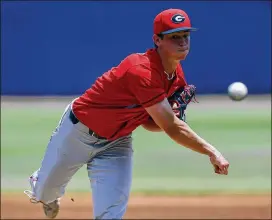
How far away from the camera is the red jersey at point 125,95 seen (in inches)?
182

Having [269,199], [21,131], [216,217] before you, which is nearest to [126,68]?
[216,217]

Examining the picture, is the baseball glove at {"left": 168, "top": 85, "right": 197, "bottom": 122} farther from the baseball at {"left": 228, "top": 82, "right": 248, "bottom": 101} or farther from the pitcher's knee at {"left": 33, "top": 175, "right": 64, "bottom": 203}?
the baseball at {"left": 228, "top": 82, "right": 248, "bottom": 101}

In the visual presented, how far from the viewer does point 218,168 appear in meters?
4.65

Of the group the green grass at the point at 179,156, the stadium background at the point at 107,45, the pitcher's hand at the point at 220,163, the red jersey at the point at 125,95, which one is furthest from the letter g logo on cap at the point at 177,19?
the stadium background at the point at 107,45

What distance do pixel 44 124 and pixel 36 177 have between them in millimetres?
9931

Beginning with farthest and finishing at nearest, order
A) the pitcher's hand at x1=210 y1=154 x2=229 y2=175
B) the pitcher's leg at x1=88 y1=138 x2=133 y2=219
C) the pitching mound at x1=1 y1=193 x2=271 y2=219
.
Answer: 1. the pitching mound at x1=1 y1=193 x2=271 y2=219
2. the pitcher's leg at x1=88 y1=138 x2=133 y2=219
3. the pitcher's hand at x1=210 y1=154 x2=229 y2=175

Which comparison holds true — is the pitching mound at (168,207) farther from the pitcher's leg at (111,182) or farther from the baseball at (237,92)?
the pitcher's leg at (111,182)

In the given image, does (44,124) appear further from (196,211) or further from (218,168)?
(218,168)

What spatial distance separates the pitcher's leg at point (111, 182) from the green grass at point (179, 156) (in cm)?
392

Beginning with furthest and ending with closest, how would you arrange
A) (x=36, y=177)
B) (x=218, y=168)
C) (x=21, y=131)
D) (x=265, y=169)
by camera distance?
1. (x=21, y=131)
2. (x=265, y=169)
3. (x=36, y=177)
4. (x=218, y=168)

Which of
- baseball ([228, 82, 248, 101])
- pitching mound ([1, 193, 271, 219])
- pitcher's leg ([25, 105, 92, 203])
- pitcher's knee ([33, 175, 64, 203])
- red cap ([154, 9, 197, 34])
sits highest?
red cap ([154, 9, 197, 34])

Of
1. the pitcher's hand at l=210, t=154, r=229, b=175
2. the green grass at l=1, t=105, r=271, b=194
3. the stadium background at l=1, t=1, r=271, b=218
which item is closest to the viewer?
the pitcher's hand at l=210, t=154, r=229, b=175

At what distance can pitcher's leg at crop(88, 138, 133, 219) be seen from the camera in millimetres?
4898

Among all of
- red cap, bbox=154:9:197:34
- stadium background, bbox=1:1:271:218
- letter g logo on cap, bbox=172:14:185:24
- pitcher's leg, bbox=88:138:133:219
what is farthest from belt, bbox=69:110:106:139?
stadium background, bbox=1:1:271:218
